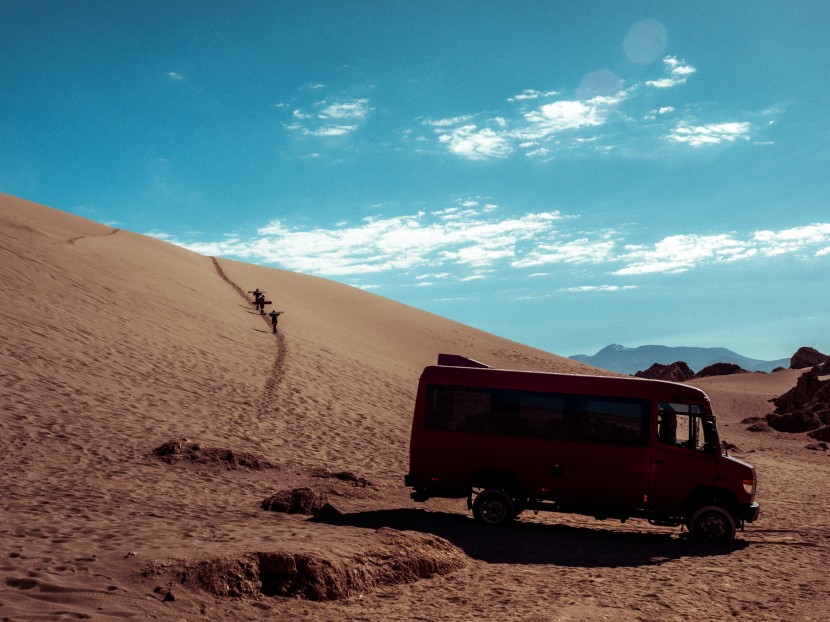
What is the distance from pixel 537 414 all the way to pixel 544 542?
2.30 m

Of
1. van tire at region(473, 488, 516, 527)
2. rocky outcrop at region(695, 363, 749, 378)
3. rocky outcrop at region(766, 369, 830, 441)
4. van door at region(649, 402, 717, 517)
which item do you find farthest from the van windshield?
rocky outcrop at region(695, 363, 749, 378)

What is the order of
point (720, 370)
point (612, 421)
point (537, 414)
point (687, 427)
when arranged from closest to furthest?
1. point (687, 427)
2. point (612, 421)
3. point (537, 414)
4. point (720, 370)

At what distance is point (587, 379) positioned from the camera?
1370 cm

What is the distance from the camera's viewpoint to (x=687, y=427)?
13336mm

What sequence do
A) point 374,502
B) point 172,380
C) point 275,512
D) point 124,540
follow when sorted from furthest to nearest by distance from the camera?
point 172,380, point 374,502, point 275,512, point 124,540

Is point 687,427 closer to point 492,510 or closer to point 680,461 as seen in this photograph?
point 680,461

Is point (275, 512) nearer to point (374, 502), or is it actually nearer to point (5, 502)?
point (374, 502)

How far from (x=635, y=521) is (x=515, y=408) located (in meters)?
4.66

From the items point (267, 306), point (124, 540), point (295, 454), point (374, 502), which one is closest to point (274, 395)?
point (295, 454)

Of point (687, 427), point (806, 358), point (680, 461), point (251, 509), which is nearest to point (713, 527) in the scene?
point (680, 461)

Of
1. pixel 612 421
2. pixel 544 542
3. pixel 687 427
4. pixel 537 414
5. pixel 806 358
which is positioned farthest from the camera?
pixel 806 358

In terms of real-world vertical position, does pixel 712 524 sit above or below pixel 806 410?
below

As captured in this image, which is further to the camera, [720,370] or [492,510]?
[720,370]

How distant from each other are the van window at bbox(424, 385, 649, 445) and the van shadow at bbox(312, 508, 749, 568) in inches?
69.5
